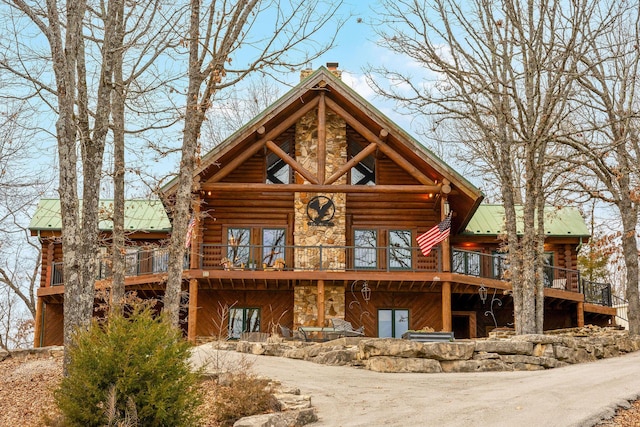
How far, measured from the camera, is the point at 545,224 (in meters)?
29.8

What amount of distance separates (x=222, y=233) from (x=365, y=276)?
5.12 metres

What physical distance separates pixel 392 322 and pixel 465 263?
124 inches

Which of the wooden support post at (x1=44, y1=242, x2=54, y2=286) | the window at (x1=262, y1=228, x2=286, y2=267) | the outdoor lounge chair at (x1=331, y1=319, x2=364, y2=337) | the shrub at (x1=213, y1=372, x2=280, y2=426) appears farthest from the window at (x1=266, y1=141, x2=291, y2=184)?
the shrub at (x1=213, y1=372, x2=280, y2=426)

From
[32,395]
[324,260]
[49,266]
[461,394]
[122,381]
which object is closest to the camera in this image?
[122,381]

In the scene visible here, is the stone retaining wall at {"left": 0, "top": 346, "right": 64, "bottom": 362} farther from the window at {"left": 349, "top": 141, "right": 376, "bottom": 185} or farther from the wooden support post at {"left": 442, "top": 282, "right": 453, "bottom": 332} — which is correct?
the window at {"left": 349, "top": 141, "right": 376, "bottom": 185}

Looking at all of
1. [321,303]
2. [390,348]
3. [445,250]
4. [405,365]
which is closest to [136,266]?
[321,303]

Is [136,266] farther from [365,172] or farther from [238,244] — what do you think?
[365,172]

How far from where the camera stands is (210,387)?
43.0ft

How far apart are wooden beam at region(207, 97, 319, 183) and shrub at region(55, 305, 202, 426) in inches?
593

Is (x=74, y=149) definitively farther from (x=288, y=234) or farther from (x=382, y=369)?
(x=288, y=234)

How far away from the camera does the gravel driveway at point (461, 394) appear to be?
11.0 metres

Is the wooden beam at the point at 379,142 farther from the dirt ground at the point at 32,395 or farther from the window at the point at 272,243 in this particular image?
the dirt ground at the point at 32,395

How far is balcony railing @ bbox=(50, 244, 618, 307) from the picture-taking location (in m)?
24.8

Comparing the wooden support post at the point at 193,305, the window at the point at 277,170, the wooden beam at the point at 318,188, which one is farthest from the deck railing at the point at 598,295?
the wooden support post at the point at 193,305
